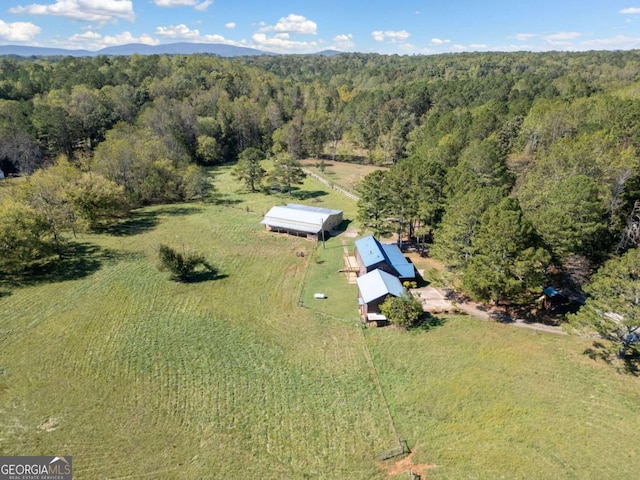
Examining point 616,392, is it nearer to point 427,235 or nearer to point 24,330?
point 427,235

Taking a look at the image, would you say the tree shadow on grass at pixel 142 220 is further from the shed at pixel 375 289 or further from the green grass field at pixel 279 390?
the shed at pixel 375 289

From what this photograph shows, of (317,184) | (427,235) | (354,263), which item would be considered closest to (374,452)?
(354,263)

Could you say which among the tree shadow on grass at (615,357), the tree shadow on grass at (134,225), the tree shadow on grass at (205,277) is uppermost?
the tree shadow on grass at (615,357)

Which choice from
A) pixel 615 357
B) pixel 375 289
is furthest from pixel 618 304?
pixel 375 289

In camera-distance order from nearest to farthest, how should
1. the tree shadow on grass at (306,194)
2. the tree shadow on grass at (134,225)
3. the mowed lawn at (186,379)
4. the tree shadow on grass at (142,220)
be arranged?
1. the mowed lawn at (186,379)
2. the tree shadow on grass at (134,225)
3. the tree shadow on grass at (142,220)
4. the tree shadow on grass at (306,194)

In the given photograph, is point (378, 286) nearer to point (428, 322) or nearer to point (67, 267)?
point (428, 322)

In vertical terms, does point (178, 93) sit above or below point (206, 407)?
above

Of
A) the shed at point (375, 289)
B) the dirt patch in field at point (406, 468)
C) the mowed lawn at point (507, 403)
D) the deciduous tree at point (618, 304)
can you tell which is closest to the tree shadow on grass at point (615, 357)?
the mowed lawn at point (507, 403)
